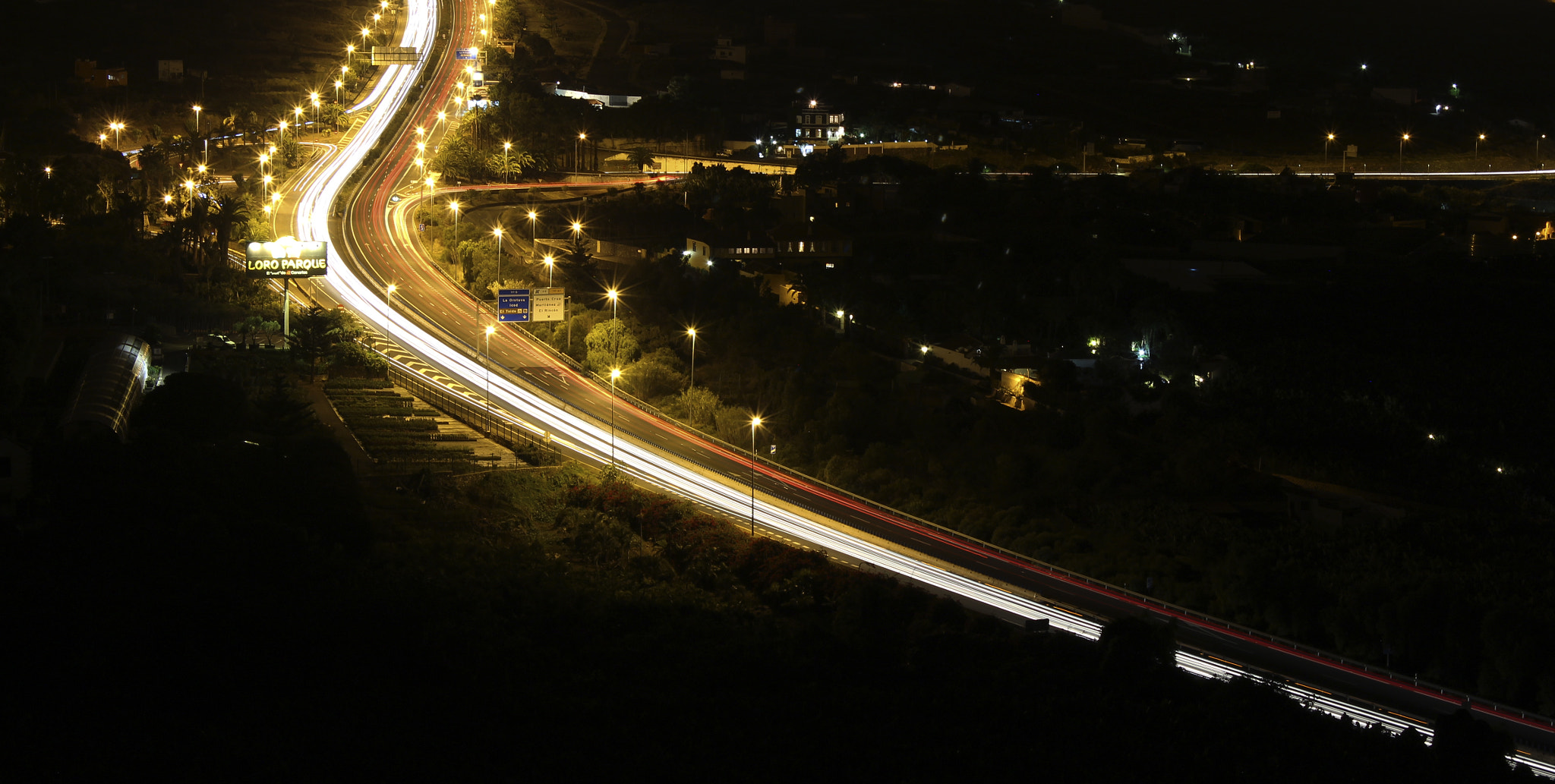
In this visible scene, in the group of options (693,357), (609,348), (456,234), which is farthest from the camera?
(456,234)

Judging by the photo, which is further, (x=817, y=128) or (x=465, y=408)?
(x=817, y=128)

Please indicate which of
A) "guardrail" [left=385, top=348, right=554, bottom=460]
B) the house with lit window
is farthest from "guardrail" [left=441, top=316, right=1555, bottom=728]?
the house with lit window

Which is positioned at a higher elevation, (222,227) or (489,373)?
(222,227)

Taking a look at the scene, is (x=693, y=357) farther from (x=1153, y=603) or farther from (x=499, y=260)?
(x=1153, y=603)

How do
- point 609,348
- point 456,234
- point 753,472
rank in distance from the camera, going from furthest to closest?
1. point 456,234
2. point 609,348
3. point 753,472

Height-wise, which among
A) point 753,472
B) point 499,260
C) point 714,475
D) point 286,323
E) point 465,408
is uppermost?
point 499,260

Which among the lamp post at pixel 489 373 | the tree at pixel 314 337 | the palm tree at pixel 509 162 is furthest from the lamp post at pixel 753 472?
the palm tree at pixel 509 162

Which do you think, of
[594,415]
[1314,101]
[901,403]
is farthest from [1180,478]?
[1314,101]

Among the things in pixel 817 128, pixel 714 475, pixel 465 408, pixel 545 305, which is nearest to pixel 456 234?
pixel 545 305
